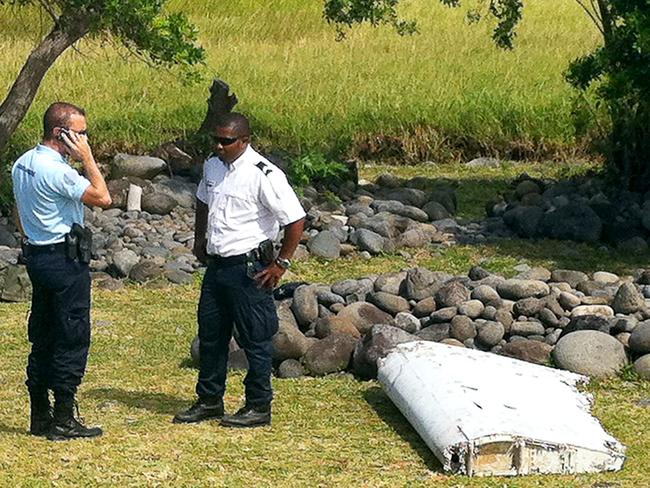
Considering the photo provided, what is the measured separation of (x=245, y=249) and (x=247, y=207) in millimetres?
214

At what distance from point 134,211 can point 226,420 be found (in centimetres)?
749

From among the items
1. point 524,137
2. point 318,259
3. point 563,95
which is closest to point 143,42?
point 318,259

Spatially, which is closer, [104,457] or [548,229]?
[104,457]

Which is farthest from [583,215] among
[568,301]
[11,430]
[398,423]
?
[11,430]

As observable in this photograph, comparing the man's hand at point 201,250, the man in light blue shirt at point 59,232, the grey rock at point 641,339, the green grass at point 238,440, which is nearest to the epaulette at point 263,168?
the man's hand at point 201,250

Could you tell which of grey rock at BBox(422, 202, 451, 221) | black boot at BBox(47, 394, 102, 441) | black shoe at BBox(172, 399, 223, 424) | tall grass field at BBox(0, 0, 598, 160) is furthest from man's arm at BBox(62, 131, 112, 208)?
tall grass field at BBox(0, 0, 598, 160)

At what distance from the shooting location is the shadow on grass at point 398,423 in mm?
7407

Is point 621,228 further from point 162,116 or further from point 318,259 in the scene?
point 162,116

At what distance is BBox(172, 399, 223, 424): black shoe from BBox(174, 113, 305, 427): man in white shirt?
132 mm

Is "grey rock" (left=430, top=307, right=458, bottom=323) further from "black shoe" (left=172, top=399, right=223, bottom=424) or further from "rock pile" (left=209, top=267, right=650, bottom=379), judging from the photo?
"black shoe" (left=172, top=399, right=223, bottom=424)

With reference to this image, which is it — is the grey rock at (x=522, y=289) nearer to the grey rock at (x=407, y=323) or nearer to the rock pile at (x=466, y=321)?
the rock pile at (x=466, y=321)

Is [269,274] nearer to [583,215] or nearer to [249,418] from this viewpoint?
[249,418]

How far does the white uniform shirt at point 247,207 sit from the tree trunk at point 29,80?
779 cm

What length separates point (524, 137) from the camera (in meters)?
20.0
